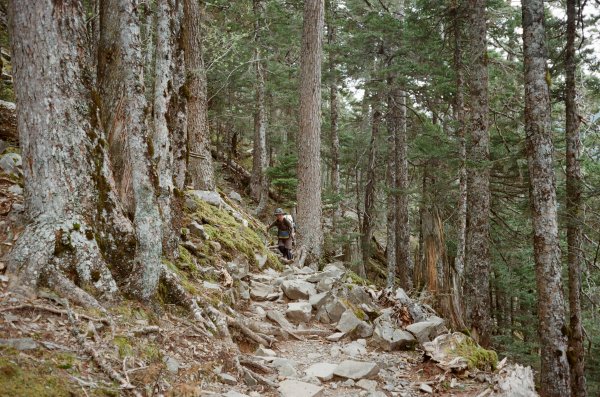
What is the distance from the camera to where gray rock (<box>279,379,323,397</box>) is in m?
4.27

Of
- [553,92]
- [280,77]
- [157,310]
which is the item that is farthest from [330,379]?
[280,77]

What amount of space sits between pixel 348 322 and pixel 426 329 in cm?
120

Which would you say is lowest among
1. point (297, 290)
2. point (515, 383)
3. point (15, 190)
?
point (515, 383)

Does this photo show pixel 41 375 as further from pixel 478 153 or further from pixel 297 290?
pixel 478 153

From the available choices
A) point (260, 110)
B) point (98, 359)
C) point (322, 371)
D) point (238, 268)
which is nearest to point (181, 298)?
point (98, 359)

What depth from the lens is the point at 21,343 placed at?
3.12m

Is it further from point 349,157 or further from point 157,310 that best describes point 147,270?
point 349,157

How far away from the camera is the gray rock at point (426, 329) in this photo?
6205 millimetres

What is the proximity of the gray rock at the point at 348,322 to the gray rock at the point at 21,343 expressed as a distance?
4.44m

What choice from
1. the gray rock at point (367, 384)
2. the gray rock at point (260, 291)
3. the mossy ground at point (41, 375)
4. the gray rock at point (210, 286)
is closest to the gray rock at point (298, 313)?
the gray rock at point (260, 291)

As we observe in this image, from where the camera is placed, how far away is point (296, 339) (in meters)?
6.36

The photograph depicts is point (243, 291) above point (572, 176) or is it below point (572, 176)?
below

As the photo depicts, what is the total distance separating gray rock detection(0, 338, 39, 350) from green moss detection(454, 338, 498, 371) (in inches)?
174

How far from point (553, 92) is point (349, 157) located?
11.7 m
